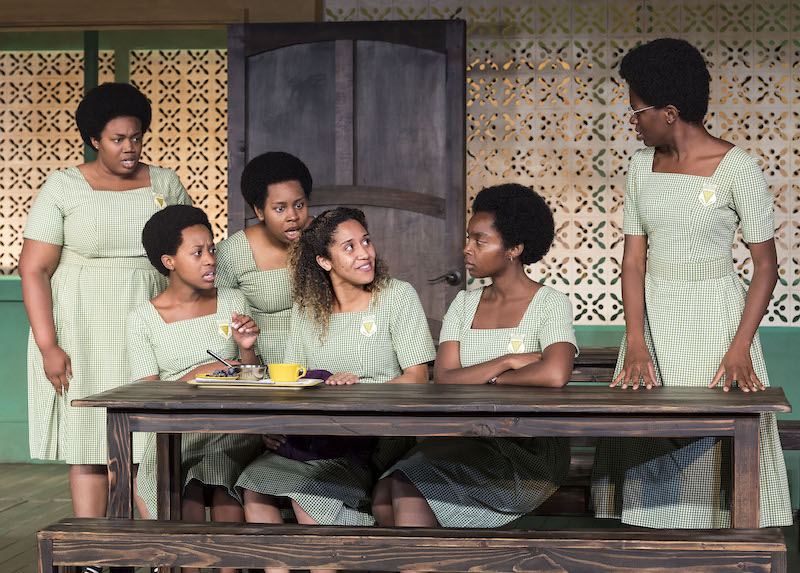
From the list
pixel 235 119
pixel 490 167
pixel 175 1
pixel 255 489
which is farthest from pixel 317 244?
pixel 175 1

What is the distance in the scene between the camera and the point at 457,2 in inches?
214

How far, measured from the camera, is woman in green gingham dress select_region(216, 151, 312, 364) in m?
3.64

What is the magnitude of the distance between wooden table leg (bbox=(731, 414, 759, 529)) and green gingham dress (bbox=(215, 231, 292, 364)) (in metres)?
1.73

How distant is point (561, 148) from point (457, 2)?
98 cm

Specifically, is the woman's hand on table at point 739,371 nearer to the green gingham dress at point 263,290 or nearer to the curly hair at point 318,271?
the curly hair at point 318,271

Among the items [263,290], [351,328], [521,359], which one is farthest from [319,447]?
[263,290]

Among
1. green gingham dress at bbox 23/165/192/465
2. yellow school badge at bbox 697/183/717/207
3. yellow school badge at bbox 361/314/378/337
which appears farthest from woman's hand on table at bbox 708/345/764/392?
green gingham dress at bbox 23/165/192/465

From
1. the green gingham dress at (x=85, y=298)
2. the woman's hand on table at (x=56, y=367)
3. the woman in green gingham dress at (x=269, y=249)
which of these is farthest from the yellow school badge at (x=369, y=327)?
the woman's hand on table at (x=56, y=367)

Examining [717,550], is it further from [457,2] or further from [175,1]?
[175,1]

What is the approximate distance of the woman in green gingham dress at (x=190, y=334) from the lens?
320cm

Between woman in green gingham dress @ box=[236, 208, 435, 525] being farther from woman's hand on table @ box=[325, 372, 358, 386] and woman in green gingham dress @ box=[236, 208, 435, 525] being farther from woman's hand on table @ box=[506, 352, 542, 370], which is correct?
woman's hand on table @ box=[506, 352, 542, 370]

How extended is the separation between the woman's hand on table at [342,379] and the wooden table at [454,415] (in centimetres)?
Answer: 24

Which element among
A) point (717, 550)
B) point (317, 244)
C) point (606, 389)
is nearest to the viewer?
point (717, 550)

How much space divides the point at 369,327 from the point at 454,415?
734 mm
